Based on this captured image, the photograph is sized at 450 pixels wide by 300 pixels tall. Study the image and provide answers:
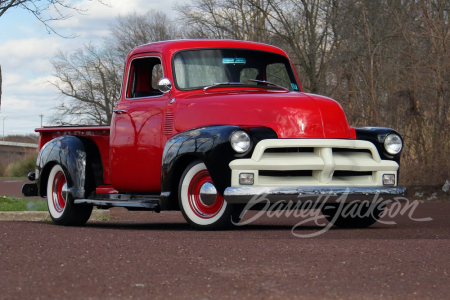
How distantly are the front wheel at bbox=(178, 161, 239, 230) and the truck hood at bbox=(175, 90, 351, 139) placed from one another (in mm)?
571

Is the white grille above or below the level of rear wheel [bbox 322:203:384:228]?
above

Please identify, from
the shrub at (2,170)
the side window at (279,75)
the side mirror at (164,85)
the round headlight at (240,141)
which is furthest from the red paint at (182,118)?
Result: the shrub at (2,170)

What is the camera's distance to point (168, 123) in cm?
864

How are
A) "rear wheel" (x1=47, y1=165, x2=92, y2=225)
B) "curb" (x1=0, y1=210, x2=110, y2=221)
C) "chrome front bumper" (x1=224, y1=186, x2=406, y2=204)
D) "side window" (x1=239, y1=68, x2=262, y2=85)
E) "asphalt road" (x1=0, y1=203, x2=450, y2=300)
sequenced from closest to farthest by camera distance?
"asphalt road" (x1=0, y1=203, x2=450, y2=300) < "chrome front bumper" (x1=224, y1=186, x2=406, y2=204) < "side window" (x1=239, y1=68, x2=262, y2=85) < "rear wheel" (x1=47, y1=165, x2=92, y2=225) < "curb" (x1=0, y1=210, x2=110, y2=221)

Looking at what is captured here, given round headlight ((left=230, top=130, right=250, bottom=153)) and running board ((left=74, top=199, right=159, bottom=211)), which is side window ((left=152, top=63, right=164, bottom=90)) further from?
round headlight ((left=230, top=130, right=250, bottom=153))

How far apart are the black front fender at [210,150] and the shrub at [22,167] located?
35.3 metres

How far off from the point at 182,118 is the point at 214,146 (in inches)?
38.9

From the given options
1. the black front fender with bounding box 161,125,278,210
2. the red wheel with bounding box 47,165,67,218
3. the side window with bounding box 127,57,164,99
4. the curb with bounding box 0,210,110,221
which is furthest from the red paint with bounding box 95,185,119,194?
the curb with bounding box 0,210,110,221

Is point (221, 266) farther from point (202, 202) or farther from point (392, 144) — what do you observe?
point (392, 144)

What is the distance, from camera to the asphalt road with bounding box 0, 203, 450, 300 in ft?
14.6

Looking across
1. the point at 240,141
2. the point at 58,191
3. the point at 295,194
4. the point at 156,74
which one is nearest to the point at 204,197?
the point at 240,141

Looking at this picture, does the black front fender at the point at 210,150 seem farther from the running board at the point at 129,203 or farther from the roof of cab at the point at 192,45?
the roof of cab at the point at 192,45

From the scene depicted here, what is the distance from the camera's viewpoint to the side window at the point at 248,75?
29.5 feet

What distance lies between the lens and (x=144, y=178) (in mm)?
8898
